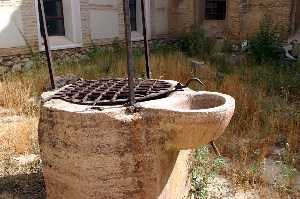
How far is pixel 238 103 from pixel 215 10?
5.88m

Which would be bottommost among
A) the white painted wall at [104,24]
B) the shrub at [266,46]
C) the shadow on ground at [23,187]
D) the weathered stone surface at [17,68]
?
the shadow on ground at [23,187]

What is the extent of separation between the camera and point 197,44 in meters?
10.4

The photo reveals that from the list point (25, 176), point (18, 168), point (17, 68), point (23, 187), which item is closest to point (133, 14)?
point (17, 68)

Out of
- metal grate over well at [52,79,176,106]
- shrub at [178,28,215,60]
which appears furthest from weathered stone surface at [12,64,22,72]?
metal grate over well at [52,79,176,106]

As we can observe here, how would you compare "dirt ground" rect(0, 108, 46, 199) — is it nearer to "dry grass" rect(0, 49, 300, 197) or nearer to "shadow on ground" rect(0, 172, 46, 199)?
"shadow on ground" rect(0, 172, 46, 199)

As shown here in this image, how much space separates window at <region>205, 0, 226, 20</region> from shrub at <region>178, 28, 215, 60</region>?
0.95 m

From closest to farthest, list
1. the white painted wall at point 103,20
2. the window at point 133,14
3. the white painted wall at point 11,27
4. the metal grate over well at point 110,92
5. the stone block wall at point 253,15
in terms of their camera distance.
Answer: the metal grate over well at point 110,92
the white painted wall at point 11,27
the white painted wall at point 103,20
the stone block wall at point 253,15
the window at point 133,14

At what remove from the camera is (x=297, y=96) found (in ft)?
23.5

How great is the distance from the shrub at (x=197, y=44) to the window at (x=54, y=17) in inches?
146

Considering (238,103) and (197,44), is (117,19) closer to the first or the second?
(197,44)

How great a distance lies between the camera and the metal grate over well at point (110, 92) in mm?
2971

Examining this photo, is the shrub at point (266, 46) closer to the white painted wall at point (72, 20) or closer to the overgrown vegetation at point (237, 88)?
the overgrown vegetation at point (237, 88)

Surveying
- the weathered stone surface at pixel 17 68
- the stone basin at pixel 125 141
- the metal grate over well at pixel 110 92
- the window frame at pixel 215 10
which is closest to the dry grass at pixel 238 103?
the weathered stone surface at pixel 17 68

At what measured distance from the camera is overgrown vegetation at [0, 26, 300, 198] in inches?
169
